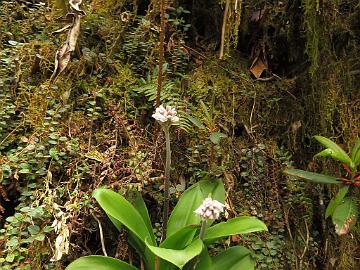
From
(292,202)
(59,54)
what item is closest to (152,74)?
(59,54)

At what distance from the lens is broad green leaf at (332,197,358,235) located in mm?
1494

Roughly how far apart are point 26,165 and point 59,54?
0.53 m

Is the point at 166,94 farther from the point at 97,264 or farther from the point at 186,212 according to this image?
the point at 97,264

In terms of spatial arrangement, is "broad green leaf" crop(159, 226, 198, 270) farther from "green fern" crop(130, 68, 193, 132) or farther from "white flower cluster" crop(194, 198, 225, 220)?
"green fern" crop(130, 68, 193, 132)

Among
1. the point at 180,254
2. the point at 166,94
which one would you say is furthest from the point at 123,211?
the point at 166,94

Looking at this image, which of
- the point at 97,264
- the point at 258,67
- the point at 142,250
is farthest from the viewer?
the point at 258,67

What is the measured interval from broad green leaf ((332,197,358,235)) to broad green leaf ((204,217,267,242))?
1.15 ft

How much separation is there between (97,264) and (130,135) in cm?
61

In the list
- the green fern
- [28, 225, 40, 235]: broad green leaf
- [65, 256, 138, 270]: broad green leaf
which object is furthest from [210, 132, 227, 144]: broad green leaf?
[28, 225, 40, 235]: broad green leaf

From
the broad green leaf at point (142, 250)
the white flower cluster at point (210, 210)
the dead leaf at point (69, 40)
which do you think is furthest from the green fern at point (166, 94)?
the white flower cluster at point (210, 210)

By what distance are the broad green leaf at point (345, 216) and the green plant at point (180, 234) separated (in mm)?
349

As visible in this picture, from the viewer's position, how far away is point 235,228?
1.33 meters

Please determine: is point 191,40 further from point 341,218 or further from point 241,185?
point 341,218

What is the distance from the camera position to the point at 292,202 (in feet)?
5.86
